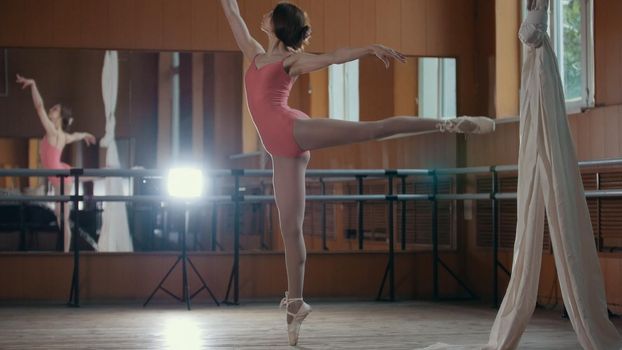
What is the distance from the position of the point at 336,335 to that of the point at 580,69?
8.60 feet

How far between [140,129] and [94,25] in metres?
0.78

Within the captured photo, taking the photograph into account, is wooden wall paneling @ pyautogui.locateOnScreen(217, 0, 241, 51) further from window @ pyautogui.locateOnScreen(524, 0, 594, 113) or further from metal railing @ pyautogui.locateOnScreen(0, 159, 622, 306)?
window @ pyautogui.locateOnScreen(524, 0, 594, 113)

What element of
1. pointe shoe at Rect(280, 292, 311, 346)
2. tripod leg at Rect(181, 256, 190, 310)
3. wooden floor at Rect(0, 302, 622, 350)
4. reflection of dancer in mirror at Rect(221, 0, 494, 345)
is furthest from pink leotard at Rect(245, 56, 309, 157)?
tripod leg at Rect(181, 256, 190, 310)

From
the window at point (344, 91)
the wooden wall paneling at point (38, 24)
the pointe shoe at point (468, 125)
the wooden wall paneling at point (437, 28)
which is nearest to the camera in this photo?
the pointe shoe at point (468, 125)

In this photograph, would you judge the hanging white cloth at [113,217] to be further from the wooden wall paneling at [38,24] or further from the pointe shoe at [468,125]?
the pointe shoe at [468,125]

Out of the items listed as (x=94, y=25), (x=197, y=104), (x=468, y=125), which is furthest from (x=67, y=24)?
(x=468, y=125)

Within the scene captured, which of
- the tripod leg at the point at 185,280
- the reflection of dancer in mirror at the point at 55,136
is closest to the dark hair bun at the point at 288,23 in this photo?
the tripod leg at the point at 185,280

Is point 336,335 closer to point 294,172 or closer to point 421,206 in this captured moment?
point 294,172

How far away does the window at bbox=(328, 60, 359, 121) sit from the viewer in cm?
746

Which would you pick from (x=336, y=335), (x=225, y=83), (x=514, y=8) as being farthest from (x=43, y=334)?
(x=514, y=8)

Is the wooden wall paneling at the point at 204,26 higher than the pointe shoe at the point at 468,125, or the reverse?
the wooden wall paneling at the point at 204,26

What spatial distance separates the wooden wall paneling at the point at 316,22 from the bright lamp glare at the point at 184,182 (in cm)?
121

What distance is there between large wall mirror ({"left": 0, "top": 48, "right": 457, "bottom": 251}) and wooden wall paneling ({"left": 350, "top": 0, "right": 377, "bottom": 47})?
820 mm

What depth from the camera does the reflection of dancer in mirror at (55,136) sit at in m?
6.80
